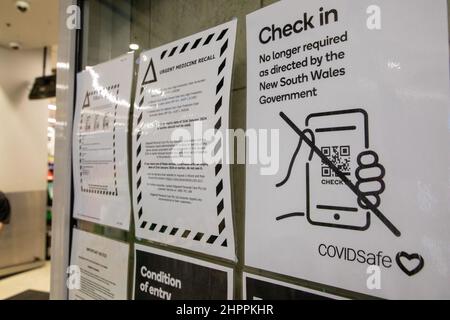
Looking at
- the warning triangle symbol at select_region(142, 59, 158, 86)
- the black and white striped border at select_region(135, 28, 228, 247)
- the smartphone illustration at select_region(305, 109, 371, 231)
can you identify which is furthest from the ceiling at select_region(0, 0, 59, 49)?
the smartphone illustration at select_region(305, 109, 371, 231)

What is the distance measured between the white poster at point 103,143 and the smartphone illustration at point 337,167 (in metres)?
0.87

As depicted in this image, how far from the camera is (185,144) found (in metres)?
Result: 1.19

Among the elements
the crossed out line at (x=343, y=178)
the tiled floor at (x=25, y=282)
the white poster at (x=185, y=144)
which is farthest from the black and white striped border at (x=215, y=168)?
the tiled floor at (x=25, y=282)

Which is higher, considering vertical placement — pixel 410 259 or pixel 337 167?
pixel 337 167

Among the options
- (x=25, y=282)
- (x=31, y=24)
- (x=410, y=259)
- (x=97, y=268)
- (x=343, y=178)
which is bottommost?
(x=25, y=282)

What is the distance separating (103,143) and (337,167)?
115 cm

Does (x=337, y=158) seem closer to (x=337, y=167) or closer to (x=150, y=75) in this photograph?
(x=337, y=167)

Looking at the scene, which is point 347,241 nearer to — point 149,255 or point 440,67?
point 440,67

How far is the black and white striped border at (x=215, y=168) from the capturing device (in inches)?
42.4

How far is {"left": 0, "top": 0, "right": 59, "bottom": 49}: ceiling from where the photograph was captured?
117 inches

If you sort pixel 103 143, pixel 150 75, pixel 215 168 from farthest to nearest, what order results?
pixel 103 143, pixel 150 75, pixel 215 168

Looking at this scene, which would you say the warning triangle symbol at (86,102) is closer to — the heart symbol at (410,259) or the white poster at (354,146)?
the white poster at (354,146)

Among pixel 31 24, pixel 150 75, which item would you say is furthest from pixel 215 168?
pixel 31 24
